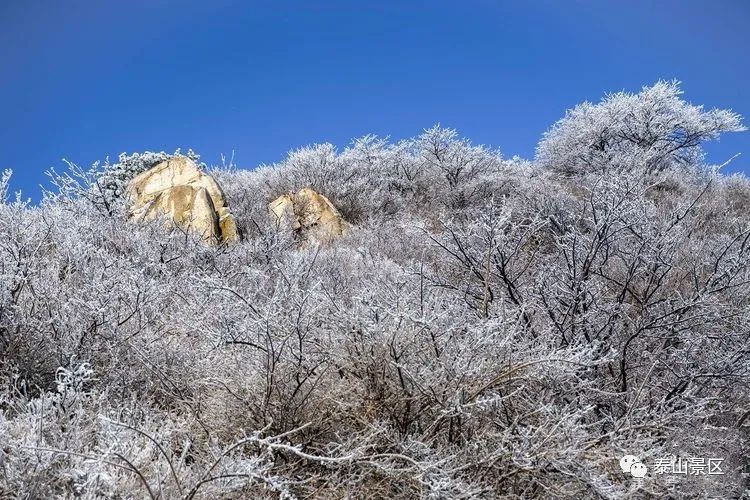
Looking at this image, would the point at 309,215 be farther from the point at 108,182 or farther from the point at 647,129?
the point at 647,129

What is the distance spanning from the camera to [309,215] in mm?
10953

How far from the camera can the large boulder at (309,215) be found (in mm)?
10406

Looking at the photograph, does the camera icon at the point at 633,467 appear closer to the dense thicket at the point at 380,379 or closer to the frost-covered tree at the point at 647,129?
the dense thicket at the point at 380,379

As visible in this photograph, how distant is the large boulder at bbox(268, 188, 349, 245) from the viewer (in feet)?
34.1

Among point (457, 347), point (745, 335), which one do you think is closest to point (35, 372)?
point (457, 347)

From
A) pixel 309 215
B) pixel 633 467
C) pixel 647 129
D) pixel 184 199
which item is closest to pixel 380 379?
pixel 633 467

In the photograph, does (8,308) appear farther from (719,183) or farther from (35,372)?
(719,183)

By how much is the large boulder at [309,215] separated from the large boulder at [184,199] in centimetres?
97

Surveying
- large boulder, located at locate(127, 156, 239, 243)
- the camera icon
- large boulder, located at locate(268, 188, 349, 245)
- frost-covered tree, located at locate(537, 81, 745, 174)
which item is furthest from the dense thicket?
frost-covered tree, located at locate(537, 81, 745, 174)

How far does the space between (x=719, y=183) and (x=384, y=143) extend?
31.1ft

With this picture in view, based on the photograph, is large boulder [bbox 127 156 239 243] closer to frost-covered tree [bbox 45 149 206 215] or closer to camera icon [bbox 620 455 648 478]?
frost-covered tree [bbox 45 149 206 215]

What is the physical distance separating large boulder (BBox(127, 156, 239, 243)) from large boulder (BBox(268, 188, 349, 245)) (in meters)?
0.97

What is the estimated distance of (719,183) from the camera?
1638cm

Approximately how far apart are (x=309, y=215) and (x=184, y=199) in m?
2.34
